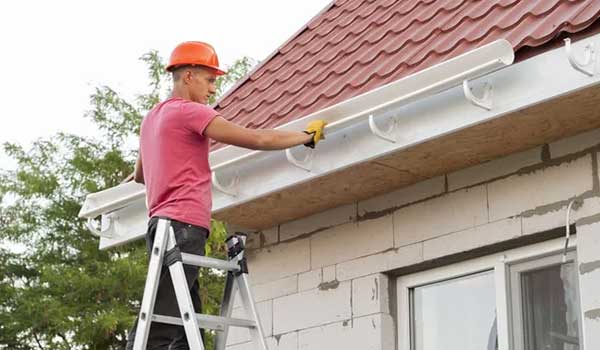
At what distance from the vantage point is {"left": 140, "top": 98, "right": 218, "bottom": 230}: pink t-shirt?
16.0 ft

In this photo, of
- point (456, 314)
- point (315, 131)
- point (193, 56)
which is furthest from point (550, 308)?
point (193, 56)

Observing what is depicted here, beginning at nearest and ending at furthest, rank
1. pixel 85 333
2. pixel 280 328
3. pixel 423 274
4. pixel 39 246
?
pixel 423 274 → pixel 280 328 → pixel 85 333 → pixel 39 246

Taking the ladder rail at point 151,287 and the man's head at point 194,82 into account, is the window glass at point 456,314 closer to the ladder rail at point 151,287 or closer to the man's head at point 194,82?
the man's head at point 194,82

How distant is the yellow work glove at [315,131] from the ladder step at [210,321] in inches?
35.2

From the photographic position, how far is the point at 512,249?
5730 mm

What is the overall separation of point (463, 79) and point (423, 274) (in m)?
1.56

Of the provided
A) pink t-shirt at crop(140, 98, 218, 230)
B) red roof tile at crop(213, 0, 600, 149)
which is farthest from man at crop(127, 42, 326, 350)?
red roof tile at crop(213, 0, 600, 149)

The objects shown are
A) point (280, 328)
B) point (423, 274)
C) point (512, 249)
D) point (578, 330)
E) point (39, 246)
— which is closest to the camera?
point (578, 330)

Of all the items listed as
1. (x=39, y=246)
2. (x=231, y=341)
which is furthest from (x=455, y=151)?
(x=39, y=246)

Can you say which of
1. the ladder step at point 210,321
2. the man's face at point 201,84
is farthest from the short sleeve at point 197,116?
the ladder step at point 210,321

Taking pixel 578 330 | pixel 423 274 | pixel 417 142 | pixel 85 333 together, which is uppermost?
Result: pixel 85 333

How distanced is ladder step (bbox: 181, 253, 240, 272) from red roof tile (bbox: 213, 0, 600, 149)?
1584 mm

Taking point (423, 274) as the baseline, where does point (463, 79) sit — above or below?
above

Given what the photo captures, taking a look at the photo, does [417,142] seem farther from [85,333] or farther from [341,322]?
[85,333]
